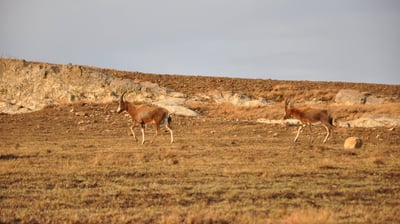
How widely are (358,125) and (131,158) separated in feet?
62.5

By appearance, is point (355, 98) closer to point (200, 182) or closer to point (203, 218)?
point (200, 182)

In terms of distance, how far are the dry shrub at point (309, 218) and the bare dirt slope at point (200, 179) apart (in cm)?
2

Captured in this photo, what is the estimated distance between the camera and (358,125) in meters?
30.7

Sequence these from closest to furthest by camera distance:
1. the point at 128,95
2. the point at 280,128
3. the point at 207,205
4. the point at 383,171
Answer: the point at 207,205 < the point at 383,171 < the point at 280,128 < the point at 128,95

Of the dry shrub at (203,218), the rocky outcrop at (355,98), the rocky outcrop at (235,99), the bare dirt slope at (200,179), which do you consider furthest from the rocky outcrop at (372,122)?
the dry shrub at (203,218)

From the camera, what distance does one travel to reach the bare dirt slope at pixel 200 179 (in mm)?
8484

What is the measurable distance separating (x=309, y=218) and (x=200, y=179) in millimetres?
4490

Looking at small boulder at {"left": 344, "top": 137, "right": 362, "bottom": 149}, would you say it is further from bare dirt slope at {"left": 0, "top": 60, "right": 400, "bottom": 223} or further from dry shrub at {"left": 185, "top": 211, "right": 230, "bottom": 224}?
dry shrub at {"left": 185, "top": 211, "right": 230, "bottom": 224}

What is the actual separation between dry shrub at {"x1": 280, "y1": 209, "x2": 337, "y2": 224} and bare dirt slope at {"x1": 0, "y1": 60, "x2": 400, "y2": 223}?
0.06 ft

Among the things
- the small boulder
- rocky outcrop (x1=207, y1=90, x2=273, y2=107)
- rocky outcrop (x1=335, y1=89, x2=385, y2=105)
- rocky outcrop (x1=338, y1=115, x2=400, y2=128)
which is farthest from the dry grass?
rocky outcrop (x1=335, y1=89, x2=385, y2=105)

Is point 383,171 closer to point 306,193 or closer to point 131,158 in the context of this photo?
point 306,193

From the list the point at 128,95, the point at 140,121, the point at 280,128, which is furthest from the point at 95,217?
the point at 128,95

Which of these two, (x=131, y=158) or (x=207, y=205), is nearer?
(x=207, y=205)

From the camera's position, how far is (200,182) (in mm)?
11453
